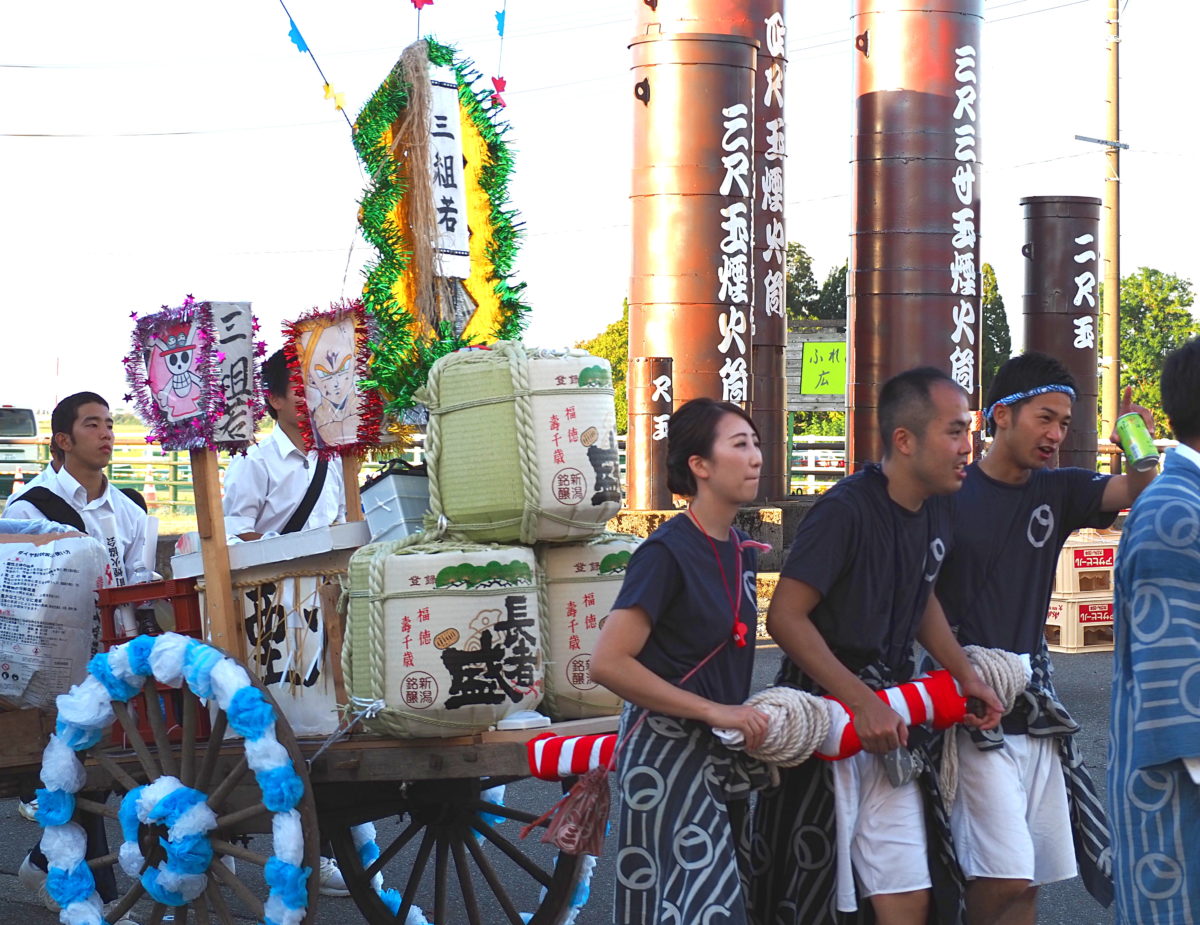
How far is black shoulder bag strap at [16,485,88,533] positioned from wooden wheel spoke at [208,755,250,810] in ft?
5.84

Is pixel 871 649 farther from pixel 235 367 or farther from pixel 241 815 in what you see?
pixel 235 367

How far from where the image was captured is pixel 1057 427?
4.16 metres

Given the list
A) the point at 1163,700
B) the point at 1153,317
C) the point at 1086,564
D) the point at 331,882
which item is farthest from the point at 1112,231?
the point at 1153,317

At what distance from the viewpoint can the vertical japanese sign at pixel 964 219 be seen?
16.8 m

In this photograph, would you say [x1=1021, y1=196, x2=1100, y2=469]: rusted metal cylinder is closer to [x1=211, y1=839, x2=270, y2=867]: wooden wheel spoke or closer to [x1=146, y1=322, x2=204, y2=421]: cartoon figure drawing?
[x1=146, y1=322, x2=204, y2=421]: cartoon figure drawing

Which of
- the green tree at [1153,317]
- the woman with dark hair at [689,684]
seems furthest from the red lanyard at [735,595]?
the green tree at [1153,317]

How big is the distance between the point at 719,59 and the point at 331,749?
38.1ft

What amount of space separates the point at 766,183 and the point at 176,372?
13.4 m

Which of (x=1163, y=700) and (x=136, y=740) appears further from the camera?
(x=136, y=740)

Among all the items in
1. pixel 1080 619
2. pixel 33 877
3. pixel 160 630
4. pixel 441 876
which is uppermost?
pixel 160 630

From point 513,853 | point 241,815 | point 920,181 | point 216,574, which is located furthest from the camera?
point 920,181

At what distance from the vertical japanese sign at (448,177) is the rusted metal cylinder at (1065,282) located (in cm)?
1156

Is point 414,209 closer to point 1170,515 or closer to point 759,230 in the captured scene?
point 1170,515

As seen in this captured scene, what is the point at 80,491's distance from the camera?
573 centimetres
